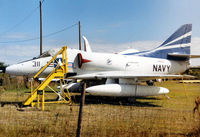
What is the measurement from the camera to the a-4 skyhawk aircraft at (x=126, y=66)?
1084cm

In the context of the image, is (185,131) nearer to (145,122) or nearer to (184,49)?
(145,122)

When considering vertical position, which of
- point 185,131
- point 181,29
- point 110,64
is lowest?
point 185,131

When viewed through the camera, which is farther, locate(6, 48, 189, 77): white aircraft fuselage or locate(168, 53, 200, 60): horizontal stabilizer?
locate(168, 53, 200, 60): horizontal stabilizer

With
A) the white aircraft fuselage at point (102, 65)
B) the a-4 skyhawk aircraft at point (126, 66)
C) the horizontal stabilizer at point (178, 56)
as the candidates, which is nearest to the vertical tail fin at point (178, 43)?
the a-4 skyhawk aircraft at point (126, 66)

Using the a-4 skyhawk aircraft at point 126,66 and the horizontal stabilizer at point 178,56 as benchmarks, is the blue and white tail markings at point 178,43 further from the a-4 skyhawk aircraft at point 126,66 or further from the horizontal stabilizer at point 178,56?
the horizontal stabilizer at point 178,56

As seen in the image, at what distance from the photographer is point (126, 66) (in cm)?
1288

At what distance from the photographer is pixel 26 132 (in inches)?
187

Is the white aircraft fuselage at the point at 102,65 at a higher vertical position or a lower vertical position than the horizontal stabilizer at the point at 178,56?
lower

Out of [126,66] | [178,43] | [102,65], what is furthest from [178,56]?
[102,65]

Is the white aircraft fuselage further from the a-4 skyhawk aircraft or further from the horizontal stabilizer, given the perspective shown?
the horizontal stabilizer

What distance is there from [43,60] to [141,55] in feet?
22.8

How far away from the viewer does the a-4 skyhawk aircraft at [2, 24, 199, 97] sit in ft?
35.6

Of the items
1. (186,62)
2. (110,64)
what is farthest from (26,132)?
(186,62)

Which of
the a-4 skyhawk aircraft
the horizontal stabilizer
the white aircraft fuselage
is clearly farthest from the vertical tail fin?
the white aircraft fuselage
